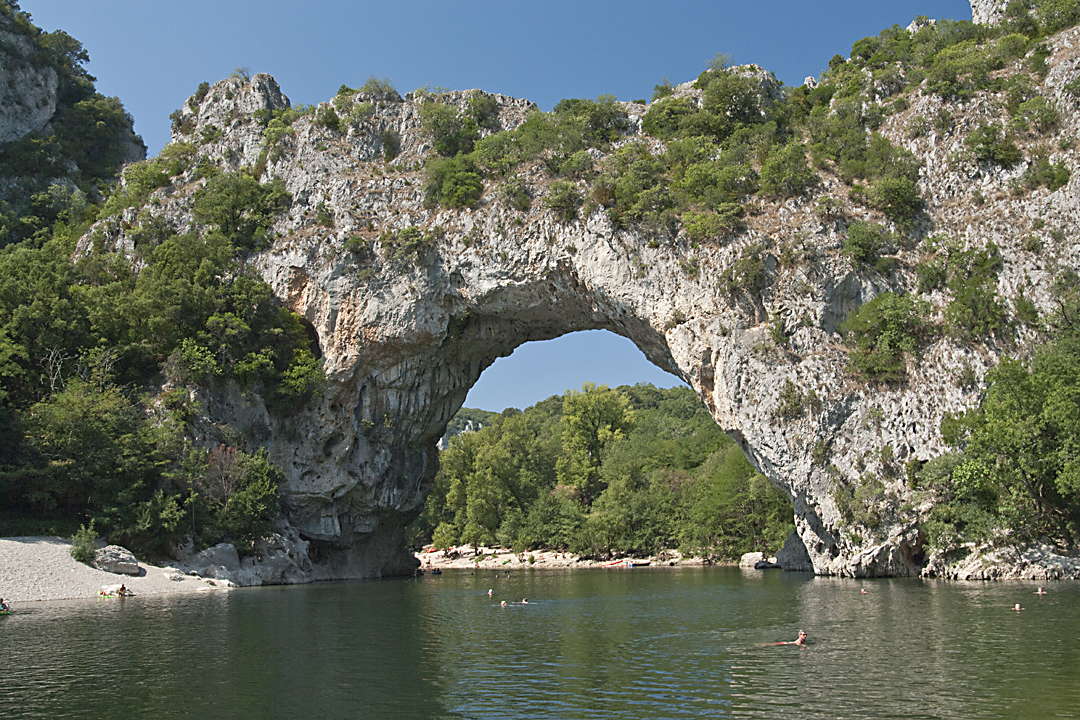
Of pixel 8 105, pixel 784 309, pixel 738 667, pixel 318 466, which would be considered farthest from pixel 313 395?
pixel 8 105

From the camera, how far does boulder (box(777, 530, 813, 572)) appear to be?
43844mm

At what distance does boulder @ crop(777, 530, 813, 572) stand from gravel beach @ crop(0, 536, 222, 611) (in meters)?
32.4

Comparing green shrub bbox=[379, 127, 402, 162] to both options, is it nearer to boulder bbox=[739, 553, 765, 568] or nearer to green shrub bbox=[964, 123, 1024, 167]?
green shrub bbox=[964, 123, 1024, 167]

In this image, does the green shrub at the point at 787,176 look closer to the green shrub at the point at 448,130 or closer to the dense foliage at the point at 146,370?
the green shrub at the point at 448,130

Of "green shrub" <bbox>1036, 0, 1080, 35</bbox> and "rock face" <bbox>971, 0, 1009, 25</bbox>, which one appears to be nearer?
"green shrub" <bbox>1036, 0, 1080, 35</bbox>

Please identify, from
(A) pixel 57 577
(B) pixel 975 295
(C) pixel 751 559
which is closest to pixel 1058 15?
(B) pixel 975 295

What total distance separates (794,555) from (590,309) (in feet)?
64.0

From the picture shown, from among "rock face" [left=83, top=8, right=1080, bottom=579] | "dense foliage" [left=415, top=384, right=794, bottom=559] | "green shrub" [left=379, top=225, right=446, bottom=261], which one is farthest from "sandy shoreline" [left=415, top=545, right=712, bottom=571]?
"green shrub" [left=379, top=225, right=446, bottom=261]

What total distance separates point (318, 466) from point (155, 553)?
9.81 meters

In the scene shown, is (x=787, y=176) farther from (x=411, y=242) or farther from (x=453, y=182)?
(x=411, y=242)

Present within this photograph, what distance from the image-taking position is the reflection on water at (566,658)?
39.6ft

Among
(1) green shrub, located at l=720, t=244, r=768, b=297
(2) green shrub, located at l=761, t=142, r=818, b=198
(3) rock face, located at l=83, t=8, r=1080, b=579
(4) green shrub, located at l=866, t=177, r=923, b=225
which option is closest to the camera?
(3) rock face, located at l=83, t=8, r=1080, b=579

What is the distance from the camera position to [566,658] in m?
16.6

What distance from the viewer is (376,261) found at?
43844 mm
